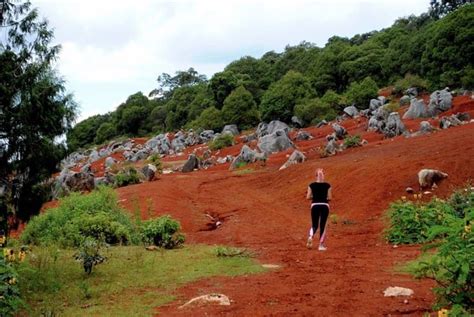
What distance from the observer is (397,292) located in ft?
22.8

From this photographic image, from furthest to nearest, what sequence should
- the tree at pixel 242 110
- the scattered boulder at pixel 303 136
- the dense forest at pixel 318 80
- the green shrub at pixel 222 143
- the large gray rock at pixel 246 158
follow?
Result: the tree at pixel 242 110 < the green shrub at pixel 222 143 < the dense forest at pixel 318 80 < the scattered boulder at pixel 303 136 < the large gray rock at pixel 246 158

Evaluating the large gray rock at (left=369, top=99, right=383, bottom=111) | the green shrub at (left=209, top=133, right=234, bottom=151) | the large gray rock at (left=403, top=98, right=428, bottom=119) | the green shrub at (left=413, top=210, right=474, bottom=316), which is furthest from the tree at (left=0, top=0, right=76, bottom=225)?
the large gray rock at (left=369, top=99, right=383, bottom=111)

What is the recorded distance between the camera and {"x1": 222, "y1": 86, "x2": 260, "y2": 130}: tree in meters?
54.9

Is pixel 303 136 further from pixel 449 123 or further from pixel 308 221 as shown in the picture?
pixel 308 221

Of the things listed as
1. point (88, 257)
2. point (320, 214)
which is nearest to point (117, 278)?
point (88, 257)

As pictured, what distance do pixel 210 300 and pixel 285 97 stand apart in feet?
141

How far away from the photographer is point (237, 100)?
55344 millimetres

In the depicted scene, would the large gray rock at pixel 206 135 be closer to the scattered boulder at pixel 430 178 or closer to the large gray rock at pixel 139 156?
the large gray rock at pixel 139 156

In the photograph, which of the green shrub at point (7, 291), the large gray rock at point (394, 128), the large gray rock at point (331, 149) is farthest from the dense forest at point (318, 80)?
the green shrub at point (7, 291)

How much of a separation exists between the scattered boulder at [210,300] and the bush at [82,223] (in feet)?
16.9

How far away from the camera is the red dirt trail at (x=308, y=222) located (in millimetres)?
6910

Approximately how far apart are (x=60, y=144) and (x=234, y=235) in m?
6.35

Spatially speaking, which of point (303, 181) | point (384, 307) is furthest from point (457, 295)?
point (303, 181)

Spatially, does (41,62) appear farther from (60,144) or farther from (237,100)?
(237,100)
